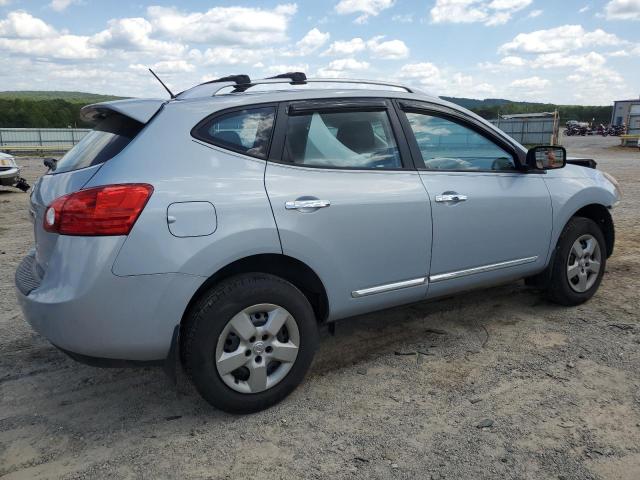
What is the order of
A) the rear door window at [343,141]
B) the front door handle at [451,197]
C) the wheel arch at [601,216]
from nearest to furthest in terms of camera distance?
the rear door window at [343,141] < the front door handle at [451,197] < the wheel arch at [601,216]

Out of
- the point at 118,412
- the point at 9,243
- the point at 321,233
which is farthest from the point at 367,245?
the point at 9,243

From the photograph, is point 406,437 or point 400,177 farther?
point 400,177

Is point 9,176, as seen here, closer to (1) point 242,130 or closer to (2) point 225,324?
(1) point 242,130

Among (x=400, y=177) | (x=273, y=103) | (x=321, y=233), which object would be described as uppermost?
(x=273, y=103)

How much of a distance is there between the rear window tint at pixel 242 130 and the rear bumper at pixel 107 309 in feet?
2.45

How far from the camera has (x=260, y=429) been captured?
2.90 meters

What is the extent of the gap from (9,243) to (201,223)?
5.88 meters

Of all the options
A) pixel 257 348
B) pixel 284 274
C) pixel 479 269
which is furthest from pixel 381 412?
pixel 479 269

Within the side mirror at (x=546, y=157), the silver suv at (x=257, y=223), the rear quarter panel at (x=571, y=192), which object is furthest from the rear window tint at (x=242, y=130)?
the rear quarter panel at (x=571, y=192)

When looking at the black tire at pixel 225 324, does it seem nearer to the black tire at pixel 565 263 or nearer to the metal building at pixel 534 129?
the black tire at pixel 565 263

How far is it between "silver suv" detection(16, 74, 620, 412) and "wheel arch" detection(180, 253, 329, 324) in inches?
0.5

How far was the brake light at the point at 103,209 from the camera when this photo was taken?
2.55 meters

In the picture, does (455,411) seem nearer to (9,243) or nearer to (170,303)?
(170,303)

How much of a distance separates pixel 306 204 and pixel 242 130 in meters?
0.53
